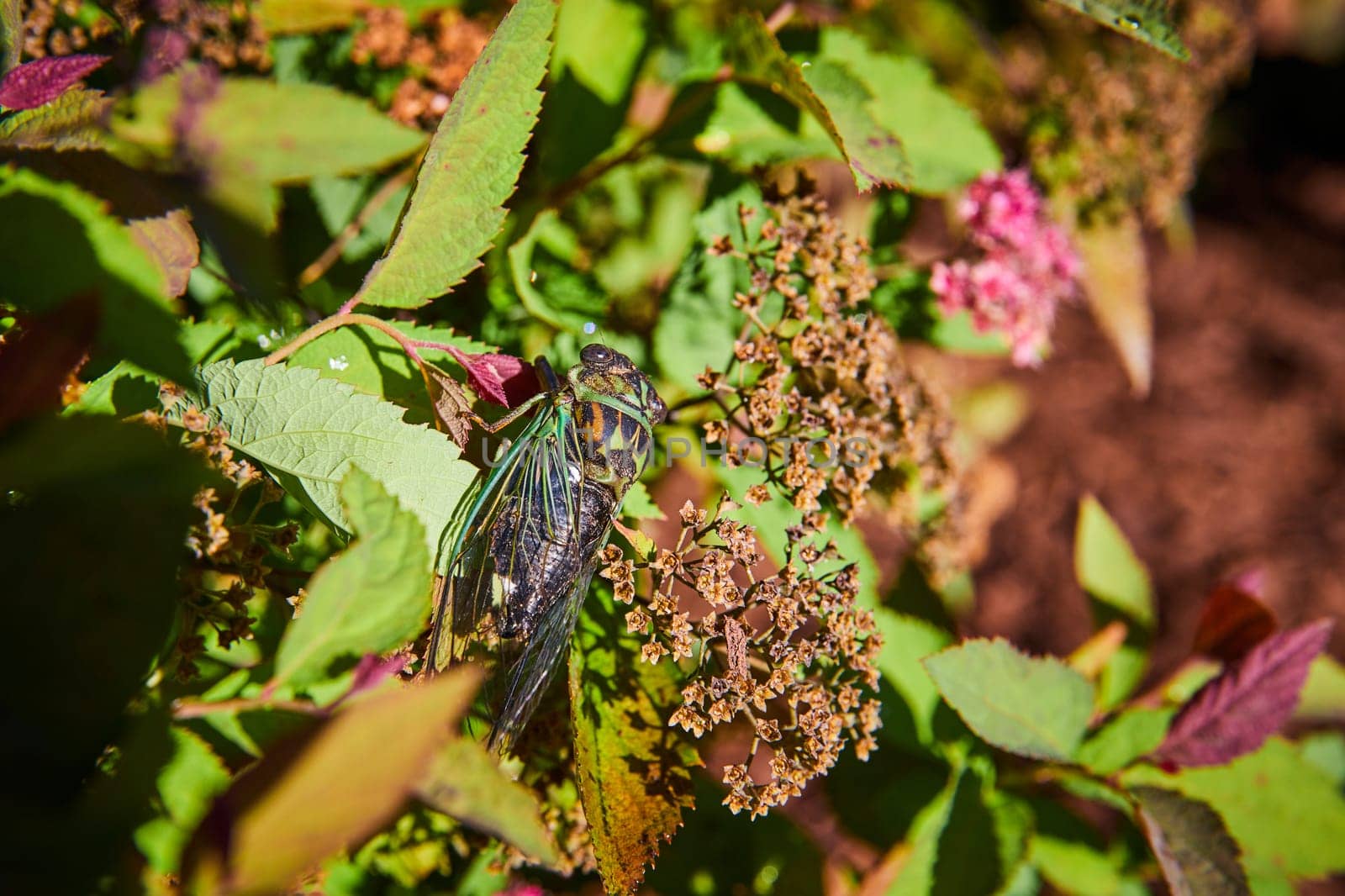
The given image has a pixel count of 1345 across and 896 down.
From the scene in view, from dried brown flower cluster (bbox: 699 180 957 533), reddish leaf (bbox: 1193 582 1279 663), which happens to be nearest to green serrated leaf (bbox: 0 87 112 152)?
dried brown flower cluster (bbox: 699 180 957 533)

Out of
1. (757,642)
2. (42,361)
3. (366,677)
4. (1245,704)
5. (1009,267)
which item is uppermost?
(42,361)

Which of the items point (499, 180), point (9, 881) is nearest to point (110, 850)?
point (9, 881)

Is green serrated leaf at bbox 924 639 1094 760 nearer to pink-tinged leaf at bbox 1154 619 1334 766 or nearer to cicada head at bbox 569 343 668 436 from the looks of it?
pink-tinged leaf at bbox 1154 619 1334 766

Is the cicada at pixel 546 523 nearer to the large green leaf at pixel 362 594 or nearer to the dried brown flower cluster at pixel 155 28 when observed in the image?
the large green leaf at pixel 362 594

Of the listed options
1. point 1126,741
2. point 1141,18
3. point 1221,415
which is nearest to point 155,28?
point 1141,18

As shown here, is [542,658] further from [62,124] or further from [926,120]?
[926,120]
